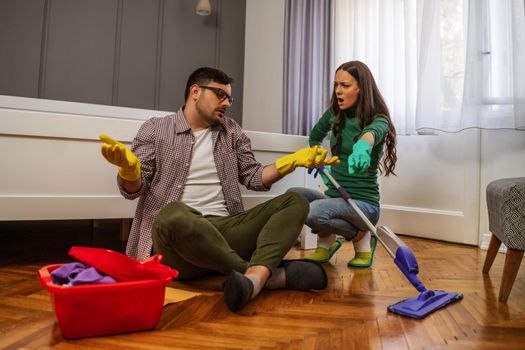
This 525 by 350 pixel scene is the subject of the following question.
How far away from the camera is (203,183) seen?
61.3 inches

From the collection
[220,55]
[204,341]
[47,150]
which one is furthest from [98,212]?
[220,55]

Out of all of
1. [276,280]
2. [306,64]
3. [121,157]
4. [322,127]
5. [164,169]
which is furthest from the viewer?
[306,64]

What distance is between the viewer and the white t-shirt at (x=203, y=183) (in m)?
1.53

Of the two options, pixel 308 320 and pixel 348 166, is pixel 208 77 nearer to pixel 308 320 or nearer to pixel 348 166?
pixel 348 166

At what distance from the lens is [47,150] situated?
1.67 m

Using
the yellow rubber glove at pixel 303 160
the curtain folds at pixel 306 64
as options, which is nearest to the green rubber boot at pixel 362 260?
the yellow rubber glove at pixel 303 160

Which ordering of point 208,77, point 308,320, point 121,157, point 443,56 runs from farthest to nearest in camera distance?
point 443,56 → point 208,77 → point 121,157 → point 308,320

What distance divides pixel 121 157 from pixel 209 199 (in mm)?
387

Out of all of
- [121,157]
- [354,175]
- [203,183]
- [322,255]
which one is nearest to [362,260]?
[322,255]

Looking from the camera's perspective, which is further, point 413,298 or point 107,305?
point 413,298

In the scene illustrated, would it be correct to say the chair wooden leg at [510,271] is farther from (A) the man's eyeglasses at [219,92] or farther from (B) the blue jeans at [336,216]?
(A) the man's eyeglasses at [219,92]

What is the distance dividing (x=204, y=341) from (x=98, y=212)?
3.19 ft

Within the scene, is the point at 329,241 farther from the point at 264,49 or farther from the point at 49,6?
the point at 49,6

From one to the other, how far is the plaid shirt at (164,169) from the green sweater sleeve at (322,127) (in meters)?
0.47
